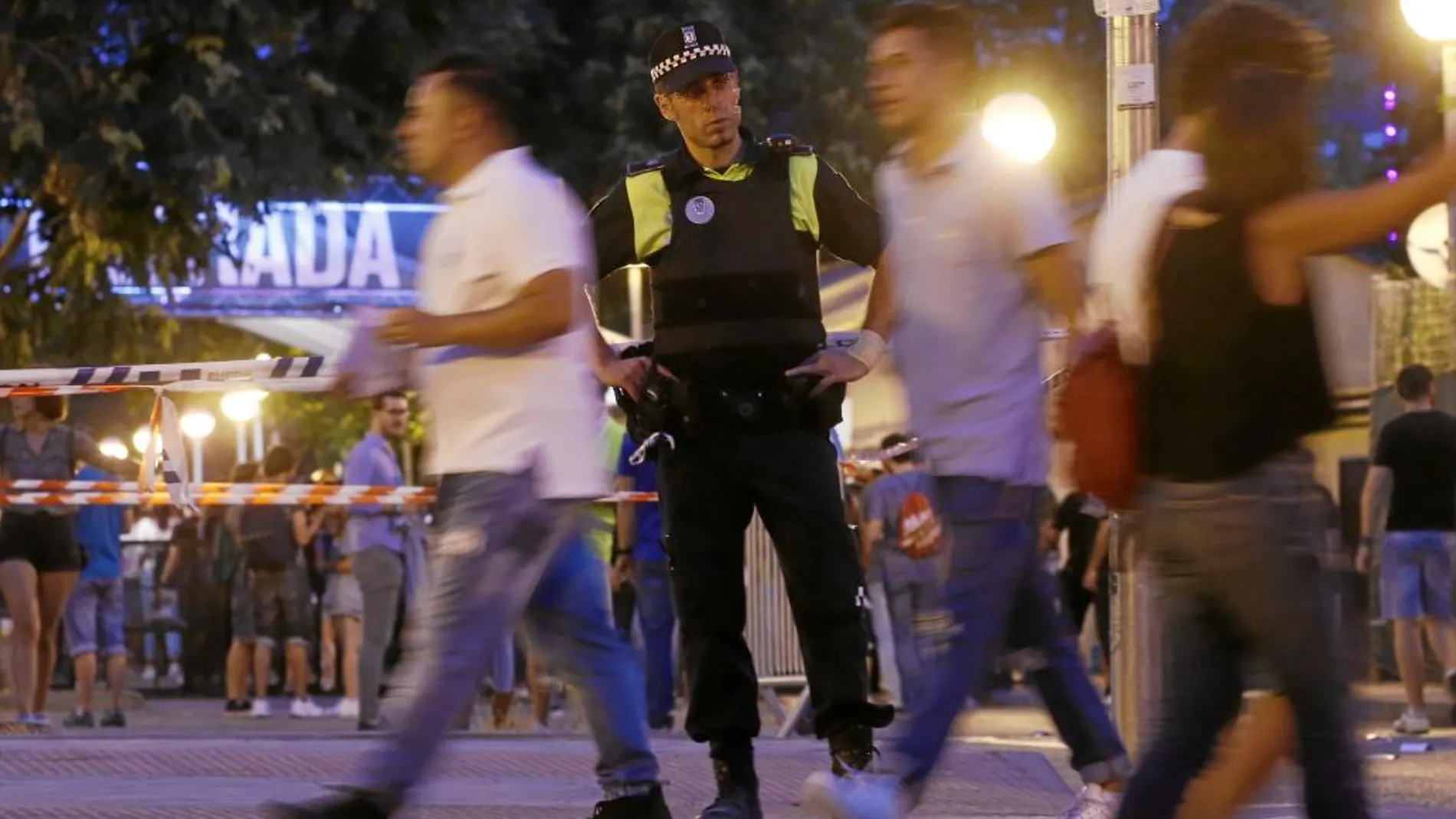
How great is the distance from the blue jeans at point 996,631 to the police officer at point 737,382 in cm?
Answer: 90

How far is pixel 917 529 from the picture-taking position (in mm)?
16094

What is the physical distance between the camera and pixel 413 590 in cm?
1697

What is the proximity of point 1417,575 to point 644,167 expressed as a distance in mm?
8164

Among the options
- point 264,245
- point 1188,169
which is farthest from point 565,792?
point 264,245

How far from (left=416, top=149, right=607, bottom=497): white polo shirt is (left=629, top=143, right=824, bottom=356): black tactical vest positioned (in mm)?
948

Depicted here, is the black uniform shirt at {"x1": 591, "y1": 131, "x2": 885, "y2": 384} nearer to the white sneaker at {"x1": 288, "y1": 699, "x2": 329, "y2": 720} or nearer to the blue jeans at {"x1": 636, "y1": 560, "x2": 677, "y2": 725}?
the blue jeans at {"x1": 636, "y1": 560, "x2": 677, "y2": 725}

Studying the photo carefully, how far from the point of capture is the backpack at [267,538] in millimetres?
17500

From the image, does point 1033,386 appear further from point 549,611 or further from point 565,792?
point 565,792

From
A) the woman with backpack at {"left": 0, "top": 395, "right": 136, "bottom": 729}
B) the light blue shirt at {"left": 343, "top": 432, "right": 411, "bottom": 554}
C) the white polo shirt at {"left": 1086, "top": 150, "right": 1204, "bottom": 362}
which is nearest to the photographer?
the white polo shirt at {"left": 1086, "top": 150, "right": 1204, "bottom": 362}

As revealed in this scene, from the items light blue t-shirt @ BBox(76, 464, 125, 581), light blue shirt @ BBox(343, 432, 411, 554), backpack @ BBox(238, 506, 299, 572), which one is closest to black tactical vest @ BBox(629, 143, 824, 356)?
light blue shirt @ BBox(343, 432, 411, 554)

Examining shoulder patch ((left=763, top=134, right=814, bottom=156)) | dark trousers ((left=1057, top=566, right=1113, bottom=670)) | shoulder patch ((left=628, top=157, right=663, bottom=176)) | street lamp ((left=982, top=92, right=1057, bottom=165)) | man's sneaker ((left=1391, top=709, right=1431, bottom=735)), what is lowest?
man's sneaker ((left=1391, top=709, right=1431, bottom=735))

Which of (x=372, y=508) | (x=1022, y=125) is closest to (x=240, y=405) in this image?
(x=1022, y=125)

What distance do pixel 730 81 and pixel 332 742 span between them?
4.32 meters

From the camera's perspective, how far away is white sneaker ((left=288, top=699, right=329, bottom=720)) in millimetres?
17516
